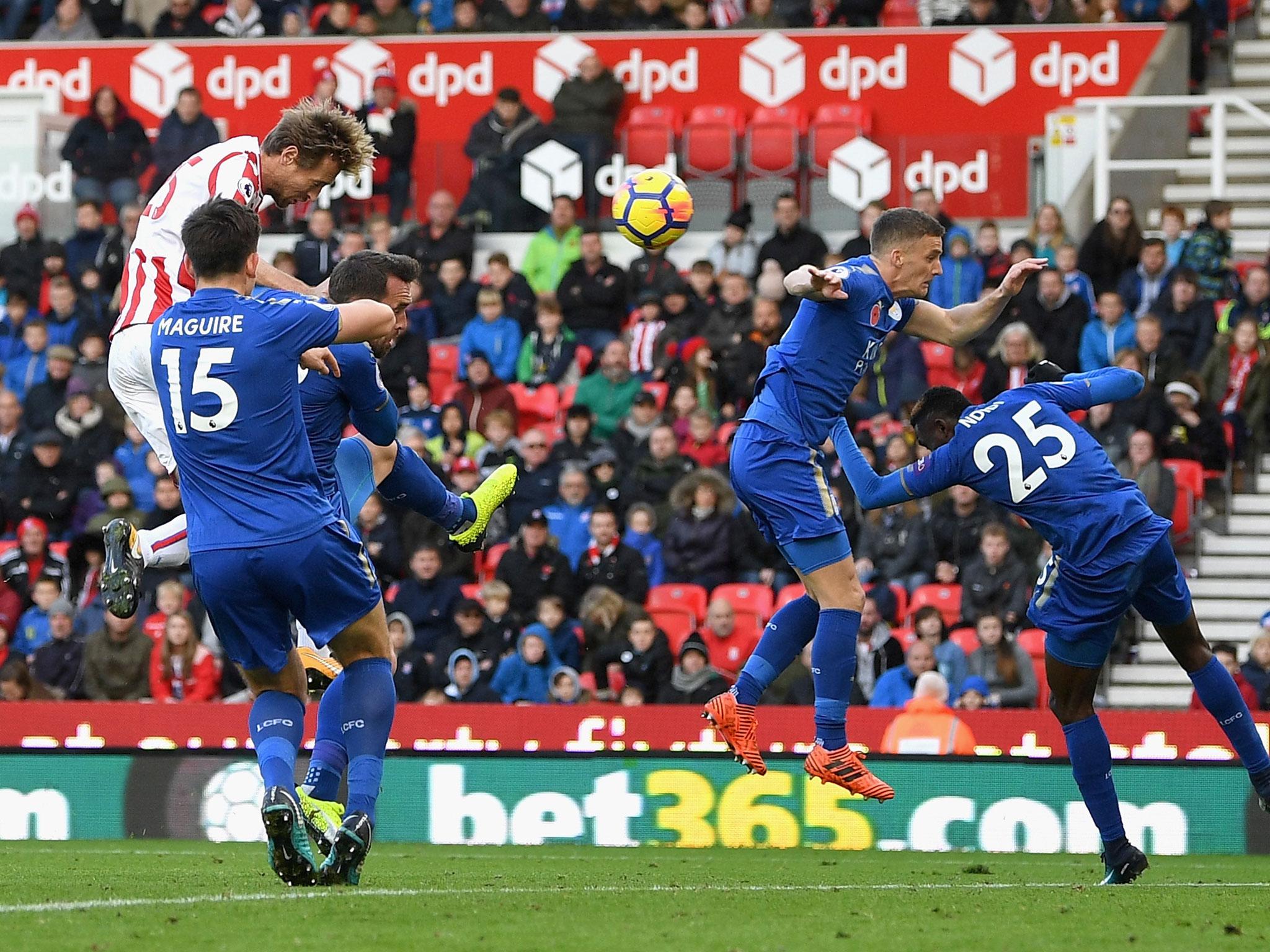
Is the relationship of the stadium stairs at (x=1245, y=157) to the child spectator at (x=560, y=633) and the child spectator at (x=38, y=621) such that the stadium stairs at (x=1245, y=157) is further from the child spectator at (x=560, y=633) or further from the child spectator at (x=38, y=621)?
the child spectator at (x=38, y=621)

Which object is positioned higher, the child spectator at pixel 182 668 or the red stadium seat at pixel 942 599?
the red stadium seat at pixel 942 599

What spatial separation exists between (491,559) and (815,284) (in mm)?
8467

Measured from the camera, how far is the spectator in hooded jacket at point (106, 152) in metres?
21.1

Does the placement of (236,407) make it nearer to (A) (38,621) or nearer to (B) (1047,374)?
(B) (1047,374)

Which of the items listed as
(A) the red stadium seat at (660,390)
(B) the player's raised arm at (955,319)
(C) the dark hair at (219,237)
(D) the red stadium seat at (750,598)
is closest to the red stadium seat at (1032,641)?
(D) the red stadium seat at (750,598)

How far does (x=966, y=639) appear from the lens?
15.2 metres

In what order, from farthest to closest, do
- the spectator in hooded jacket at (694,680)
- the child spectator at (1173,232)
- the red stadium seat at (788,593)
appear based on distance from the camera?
1. the child spectator at (1173,232)
2. the red stadium seat at (788,593)
3. the spectator in hooded jacket at (694,680)

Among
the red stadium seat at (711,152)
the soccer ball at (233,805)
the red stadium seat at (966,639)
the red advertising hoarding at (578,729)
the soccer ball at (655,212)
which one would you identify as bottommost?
the soccer ball at (233,805)

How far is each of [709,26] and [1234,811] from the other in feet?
39.9

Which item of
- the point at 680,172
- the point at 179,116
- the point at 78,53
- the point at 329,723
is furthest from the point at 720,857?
the point at 78,53

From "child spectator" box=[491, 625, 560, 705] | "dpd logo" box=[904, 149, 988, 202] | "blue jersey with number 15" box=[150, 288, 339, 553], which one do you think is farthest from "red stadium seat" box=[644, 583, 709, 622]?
"blue jersey with number 15" box=[150, 288, 339, 553]

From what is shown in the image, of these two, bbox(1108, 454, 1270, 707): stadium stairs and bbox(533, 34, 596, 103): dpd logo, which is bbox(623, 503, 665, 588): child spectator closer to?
bbox(1108, 454, 1270, 707): stadium stairs

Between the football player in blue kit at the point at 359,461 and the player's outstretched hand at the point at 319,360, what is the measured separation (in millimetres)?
233

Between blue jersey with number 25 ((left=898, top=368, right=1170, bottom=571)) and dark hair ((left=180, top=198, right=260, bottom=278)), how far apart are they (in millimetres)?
3269
